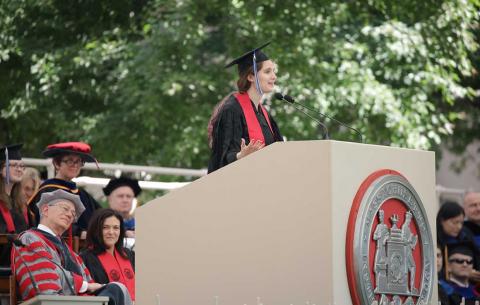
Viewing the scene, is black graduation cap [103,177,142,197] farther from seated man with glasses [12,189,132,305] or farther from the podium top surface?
the podium top surface

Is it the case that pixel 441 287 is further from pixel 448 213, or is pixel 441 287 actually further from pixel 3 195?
pixel 3 195

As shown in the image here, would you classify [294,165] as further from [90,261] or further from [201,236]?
[90,261]

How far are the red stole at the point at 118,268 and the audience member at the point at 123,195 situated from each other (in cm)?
153

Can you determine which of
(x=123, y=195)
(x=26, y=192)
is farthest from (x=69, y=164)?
(x=123, y=195)

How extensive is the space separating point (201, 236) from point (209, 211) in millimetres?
130

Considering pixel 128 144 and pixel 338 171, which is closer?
pixel 338 171

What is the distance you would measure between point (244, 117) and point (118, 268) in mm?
1792

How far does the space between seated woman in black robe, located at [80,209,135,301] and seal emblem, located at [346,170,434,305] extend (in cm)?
269

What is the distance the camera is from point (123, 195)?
1047cm

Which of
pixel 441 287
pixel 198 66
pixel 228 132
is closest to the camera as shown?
pixel 228 132

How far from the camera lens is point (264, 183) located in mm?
6082

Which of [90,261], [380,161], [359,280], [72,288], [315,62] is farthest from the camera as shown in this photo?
[315,62]

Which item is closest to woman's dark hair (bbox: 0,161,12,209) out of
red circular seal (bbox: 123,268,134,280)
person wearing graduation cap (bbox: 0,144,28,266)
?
person wearing graduation cap (bbox: 0,144,28,266)

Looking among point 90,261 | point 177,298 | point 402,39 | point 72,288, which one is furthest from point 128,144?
point 177,298
